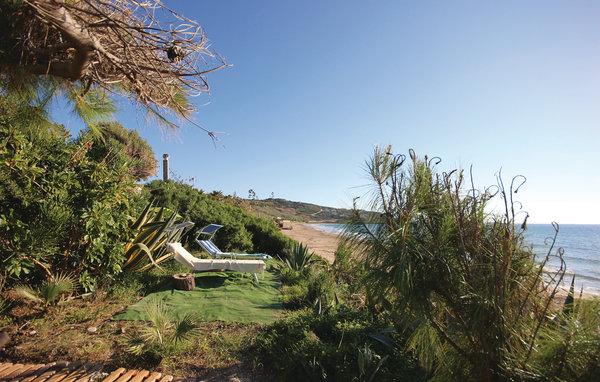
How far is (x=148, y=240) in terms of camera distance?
254 inches

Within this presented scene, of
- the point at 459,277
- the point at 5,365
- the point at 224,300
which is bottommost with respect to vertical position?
the point at 5,365

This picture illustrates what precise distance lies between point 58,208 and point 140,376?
2411 millimetres

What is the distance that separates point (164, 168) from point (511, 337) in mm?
16315

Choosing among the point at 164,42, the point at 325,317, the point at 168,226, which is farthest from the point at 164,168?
the point at 164,42

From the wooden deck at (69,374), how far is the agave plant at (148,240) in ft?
8.29

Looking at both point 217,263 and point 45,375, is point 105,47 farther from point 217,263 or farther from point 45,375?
point 217,263

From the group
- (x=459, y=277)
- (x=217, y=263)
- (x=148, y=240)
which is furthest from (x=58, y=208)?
(x=459, y=277)

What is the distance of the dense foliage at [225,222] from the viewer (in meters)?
10.2

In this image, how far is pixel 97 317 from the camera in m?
4.64

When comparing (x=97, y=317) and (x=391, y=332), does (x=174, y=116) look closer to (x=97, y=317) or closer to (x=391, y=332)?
(x=391, y=332)

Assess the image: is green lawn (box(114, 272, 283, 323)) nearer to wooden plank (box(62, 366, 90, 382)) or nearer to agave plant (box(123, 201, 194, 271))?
agave plant (box(123, 201, 194, 271))

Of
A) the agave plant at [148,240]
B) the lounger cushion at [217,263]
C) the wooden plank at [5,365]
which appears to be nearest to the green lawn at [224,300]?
the lounger cushion at [217,263]

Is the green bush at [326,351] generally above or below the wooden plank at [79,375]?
above

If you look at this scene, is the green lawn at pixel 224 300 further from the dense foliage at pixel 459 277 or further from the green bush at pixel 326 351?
the dense foliage at pixel 459 277
